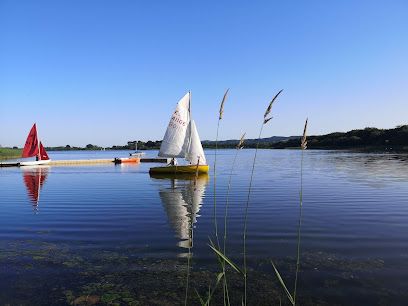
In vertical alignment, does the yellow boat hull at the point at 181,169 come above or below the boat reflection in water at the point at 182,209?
above

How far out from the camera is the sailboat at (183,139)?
44.5 meters

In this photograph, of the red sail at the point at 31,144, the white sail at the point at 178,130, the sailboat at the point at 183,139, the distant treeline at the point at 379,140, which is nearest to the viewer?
the sailboat at the point at 183,139

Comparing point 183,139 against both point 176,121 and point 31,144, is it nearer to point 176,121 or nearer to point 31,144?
point 176,121

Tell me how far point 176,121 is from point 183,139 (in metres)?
2.39

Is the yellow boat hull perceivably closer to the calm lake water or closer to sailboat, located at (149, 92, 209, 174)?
→ sailboat, located at (149, 92, 209, 174)

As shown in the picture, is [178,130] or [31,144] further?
[31,144]

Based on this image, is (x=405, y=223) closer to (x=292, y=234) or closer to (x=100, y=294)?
(x=292, y=234)

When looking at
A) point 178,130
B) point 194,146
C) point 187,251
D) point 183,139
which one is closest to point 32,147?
point 178,130

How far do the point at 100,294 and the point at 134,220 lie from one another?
32.2 feet

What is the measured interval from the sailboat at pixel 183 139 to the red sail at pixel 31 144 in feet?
114

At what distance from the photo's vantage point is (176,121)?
45625 millimetres

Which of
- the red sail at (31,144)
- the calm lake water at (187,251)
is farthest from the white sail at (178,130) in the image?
the red sail at (31,144)

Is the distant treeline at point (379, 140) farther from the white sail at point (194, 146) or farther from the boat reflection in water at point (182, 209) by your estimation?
the boat reflection in water at point (182, 209)

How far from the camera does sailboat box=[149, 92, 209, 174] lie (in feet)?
146
